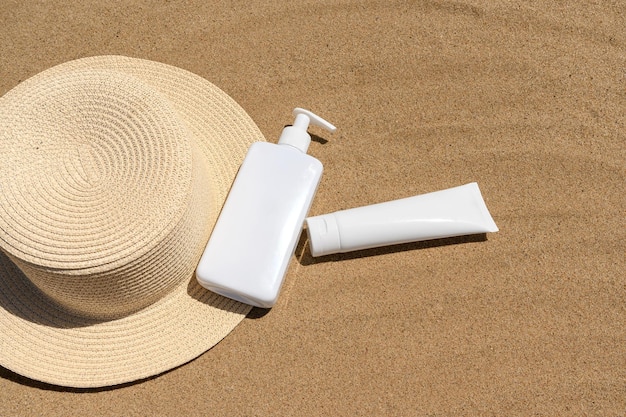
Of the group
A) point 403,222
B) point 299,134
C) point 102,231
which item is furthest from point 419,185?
point 102,231

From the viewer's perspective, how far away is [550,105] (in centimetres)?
86

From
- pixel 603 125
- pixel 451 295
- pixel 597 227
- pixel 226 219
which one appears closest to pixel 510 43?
pixel 603 125

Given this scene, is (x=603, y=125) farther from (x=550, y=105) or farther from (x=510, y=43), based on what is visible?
(x=510, y=43)

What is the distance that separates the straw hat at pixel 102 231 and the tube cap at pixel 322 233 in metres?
0.13

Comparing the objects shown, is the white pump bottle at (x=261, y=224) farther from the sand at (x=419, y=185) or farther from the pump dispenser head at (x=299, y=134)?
the sand at (x=419, y=185)

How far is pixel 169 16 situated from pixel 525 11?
1.92ft

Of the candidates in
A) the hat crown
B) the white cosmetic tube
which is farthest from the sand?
the hat crown

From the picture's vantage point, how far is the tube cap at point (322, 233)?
717 millimetres

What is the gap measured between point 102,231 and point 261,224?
0.61 feet

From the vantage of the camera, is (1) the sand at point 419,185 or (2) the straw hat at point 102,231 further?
(1) the sand at point 419,185

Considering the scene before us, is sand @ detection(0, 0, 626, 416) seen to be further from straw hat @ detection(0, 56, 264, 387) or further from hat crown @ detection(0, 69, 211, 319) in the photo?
hat crown @ detection(0, 69, 211, 319)

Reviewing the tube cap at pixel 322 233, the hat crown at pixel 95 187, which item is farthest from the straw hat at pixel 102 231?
the tube cap at pixel 322 233

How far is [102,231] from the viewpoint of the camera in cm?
59

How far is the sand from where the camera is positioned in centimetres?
75
